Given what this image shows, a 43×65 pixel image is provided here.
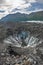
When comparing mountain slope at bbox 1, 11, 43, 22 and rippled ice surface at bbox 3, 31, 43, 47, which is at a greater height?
rippled ice surface at bbox 3, 31, 43, 47

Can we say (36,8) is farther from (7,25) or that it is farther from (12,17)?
(7,25)

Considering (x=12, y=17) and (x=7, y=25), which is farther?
(x=12, y=17)

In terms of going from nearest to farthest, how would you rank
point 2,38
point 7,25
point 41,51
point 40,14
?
point 41,51 < point 2,38 < point 7,25 < point 40,14

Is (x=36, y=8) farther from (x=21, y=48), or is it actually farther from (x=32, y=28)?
(x=21, y=48)

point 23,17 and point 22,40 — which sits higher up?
point 22,40

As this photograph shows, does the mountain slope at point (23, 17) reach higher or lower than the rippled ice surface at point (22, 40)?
lower

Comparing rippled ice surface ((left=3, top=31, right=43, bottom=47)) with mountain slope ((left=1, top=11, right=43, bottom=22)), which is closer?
rippled ice surface ((left=3, top=31, right=43, bottom=47))

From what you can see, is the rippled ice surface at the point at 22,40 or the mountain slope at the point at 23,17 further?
the mountain slope at the point at 23,17

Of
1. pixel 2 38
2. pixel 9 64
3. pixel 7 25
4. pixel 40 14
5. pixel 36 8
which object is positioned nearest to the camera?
pixel 9 64

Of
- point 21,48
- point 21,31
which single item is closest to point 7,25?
point 21,31

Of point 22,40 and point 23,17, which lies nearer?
point 22,40
